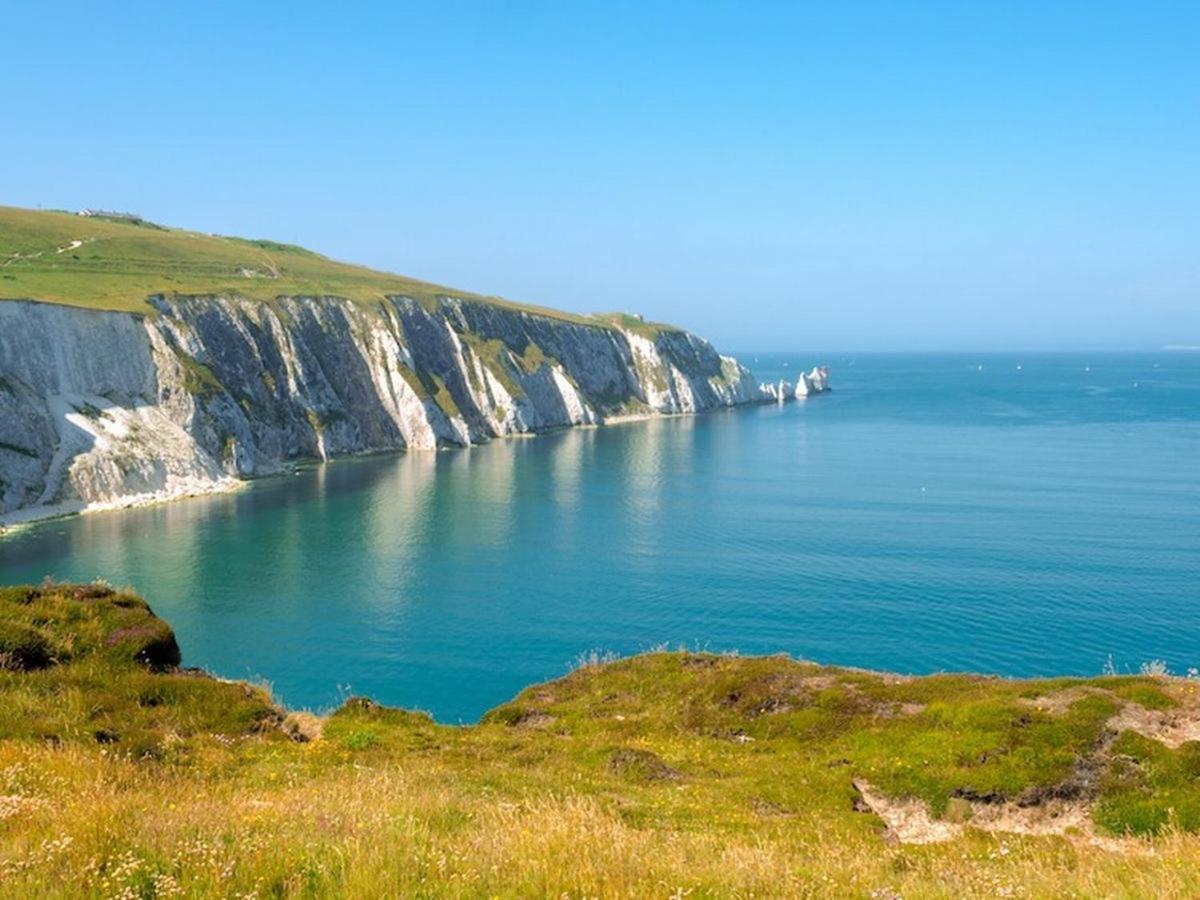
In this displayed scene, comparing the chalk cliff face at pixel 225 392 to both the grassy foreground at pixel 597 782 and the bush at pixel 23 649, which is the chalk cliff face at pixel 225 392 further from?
the grassy foreground at pixel 597 782

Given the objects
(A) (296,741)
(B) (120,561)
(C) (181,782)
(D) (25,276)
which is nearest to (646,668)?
(A) (296,741)

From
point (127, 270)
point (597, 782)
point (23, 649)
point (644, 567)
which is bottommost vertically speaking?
point (644, 567)

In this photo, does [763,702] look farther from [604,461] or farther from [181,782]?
[604,461]

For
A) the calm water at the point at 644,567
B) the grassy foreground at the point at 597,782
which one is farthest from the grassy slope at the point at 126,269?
the grassy foreground at the point at 597,782

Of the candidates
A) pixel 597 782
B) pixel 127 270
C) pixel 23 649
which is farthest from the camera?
pixel 127 270

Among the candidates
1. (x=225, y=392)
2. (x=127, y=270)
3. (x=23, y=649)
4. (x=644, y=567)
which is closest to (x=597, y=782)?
(x=23, y=649)

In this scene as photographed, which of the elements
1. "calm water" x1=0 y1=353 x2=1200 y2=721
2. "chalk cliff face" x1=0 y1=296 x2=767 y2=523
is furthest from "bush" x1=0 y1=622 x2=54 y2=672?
"chalk cliff face" x1=0 y1=296 x2=767 y2=523

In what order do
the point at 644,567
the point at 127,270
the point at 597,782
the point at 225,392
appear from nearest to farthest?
the point at 597,782
the point at 644,567
the point at 225,392
the point at 127,270

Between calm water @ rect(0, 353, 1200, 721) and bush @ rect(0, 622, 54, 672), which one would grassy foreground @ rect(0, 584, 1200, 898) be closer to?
bush @ rect(0, 622, 54, 672)

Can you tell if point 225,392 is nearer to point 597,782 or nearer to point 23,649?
point 23,649
